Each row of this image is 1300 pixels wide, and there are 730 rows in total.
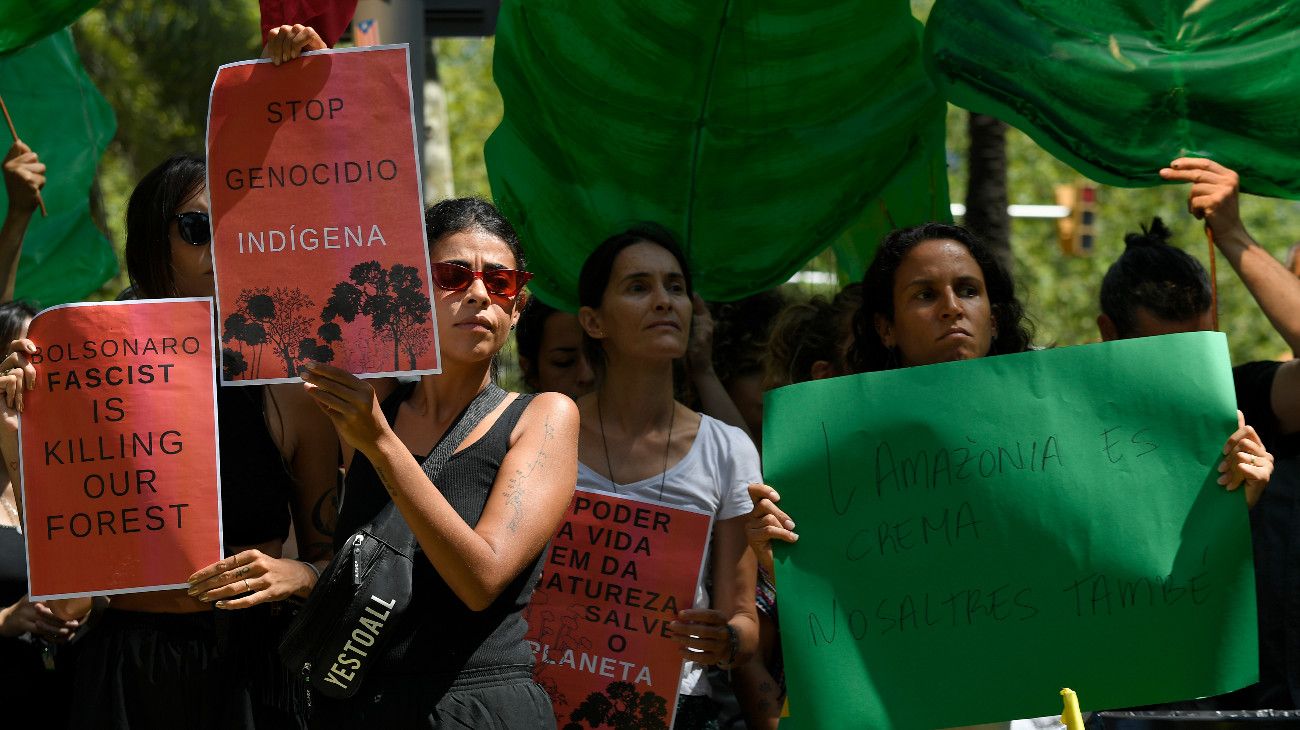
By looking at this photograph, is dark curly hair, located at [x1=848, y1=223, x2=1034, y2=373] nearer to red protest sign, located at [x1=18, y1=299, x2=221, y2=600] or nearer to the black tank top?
red protest sign, located at [x1=18, y1=299, x2=221, y2=600]

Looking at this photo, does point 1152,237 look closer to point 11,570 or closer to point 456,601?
point 456,601

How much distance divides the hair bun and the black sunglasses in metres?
2.44

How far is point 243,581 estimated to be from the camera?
263cm

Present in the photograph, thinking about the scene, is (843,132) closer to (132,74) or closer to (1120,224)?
(132,74)

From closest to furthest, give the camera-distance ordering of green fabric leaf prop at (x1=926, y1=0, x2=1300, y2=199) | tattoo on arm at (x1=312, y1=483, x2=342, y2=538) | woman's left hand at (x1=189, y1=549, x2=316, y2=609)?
woman's left hand at (x1=189, y1=549, x2=316, y2=609), tattoo on arm at (x1=312, y1=483, x2=342, y2=538), green fabric leaf prop at (x1=926, y1=0, x2=1300, y2=199)

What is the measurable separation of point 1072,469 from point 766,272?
1.68m

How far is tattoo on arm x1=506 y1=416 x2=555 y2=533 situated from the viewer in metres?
2.45

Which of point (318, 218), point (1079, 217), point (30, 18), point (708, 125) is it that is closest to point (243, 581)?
point (318, 218)

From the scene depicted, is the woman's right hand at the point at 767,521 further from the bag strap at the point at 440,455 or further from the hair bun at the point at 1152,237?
the hair bun at the point at 1152,237

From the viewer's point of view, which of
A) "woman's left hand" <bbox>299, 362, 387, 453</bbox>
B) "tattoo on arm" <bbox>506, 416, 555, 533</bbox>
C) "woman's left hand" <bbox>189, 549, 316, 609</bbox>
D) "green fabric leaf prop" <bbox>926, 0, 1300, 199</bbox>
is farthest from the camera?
"green fabric leaf prop" <bbox>926, 0, 1300, 199</bbox>

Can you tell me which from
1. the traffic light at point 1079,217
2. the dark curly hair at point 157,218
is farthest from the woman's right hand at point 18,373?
the traffic light at point 1079,217

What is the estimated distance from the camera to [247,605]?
2.63 metres

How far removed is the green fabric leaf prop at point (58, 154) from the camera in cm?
517

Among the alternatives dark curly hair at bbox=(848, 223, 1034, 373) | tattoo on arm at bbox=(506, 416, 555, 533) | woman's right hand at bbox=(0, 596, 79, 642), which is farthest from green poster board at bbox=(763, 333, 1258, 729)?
woman's right hand at bbox=(0, 596, 79, 642)
